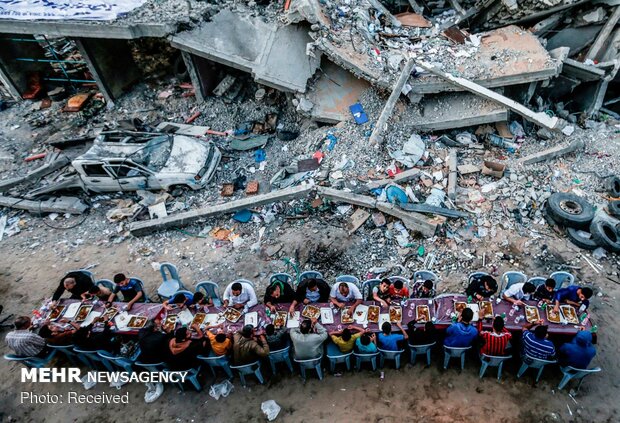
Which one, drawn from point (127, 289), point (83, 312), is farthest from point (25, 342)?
point (127, 289)

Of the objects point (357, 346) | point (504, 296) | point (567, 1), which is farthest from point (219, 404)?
point (567, 1)

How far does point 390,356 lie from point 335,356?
87cm

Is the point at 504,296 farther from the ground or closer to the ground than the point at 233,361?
closer to the ground

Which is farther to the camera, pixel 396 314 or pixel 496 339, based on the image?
pixel 396 314

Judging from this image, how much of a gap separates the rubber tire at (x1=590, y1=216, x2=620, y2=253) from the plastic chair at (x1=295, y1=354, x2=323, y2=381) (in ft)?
19.4

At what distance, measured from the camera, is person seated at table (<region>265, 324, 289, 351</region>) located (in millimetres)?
6012

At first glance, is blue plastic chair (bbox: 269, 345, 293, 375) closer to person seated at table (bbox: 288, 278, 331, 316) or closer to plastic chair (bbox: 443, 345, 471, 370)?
→ person seated at table (bbox: 288, 278, 331, 316)

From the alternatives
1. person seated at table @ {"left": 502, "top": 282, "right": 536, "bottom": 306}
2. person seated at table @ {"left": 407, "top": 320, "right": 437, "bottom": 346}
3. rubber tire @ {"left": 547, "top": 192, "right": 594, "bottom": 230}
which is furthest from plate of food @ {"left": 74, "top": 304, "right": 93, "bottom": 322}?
rubber tire @ {"left": 547, "top": 192, "right": 594, "bottom": 230}

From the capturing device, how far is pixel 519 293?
6449 millimetres

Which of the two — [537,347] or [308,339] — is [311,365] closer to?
[308,339]

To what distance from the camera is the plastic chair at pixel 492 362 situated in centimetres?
596

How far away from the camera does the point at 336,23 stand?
10461mm

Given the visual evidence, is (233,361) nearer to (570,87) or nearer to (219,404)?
(219,404)

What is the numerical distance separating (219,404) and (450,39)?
10.4 meters
